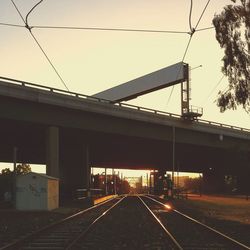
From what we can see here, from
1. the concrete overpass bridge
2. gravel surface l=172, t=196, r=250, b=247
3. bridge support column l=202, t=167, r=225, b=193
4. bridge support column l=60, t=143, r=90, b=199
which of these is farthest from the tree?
bridge support column l=202, t=167, r=225, b=193

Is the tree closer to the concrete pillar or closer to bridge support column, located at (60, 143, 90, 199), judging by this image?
the concrete pillar

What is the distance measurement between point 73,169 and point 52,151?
26009 mm

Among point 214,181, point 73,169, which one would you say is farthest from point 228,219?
point 214,181

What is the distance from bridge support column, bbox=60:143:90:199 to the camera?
225ft

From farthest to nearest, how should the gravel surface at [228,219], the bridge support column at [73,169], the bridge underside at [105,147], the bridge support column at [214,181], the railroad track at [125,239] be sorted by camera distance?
the bridge support column at [214,181] < the bridge support column at [73,169] < the bridge underside at [105,147] < the gravel surface at [228,219] < the railroad track at [125,239]

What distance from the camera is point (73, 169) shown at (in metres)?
76.5

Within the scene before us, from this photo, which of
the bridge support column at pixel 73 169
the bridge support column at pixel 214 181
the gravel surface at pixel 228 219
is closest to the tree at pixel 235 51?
the gravel surface at pixel 228 219

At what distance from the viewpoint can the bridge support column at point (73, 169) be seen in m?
68.6

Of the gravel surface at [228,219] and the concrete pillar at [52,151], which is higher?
the concrete pillar at [52,151]

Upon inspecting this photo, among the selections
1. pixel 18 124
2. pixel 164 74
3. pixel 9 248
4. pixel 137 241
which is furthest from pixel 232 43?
pixel 164 74

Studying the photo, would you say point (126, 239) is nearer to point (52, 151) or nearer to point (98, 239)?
point (98, 239)

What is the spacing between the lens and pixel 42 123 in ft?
158

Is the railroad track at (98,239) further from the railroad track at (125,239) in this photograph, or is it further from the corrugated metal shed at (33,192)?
the corrugated metal shed at (33,192)

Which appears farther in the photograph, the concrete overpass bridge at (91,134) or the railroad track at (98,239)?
the concrete overpass bridge at (91,134)
